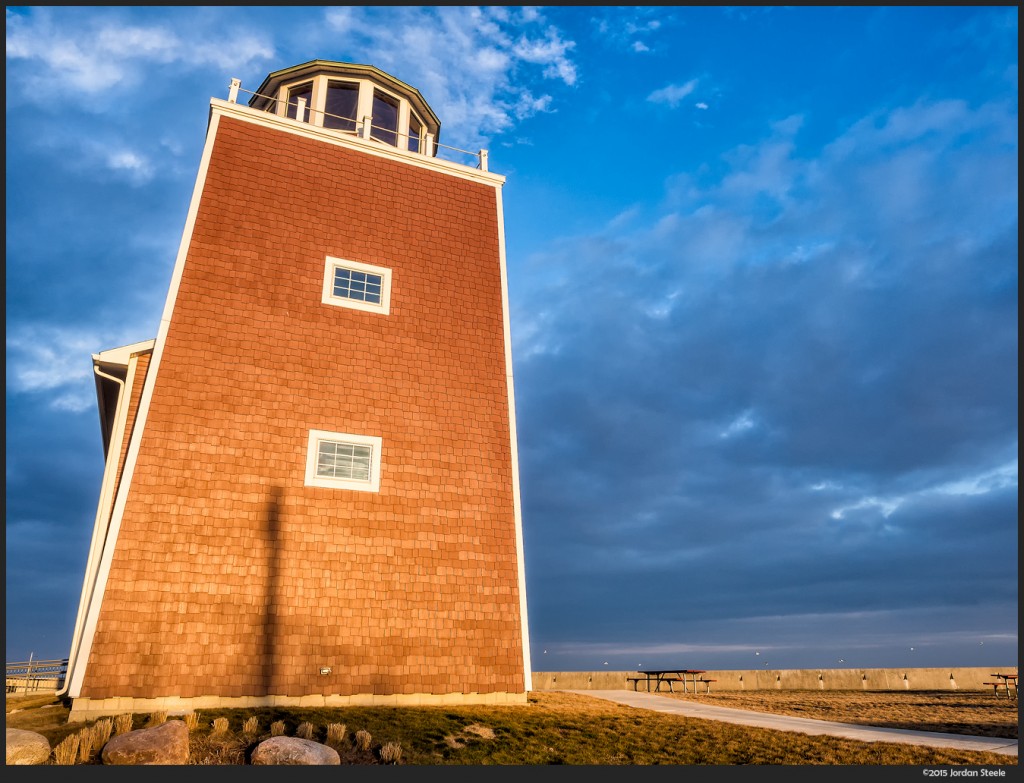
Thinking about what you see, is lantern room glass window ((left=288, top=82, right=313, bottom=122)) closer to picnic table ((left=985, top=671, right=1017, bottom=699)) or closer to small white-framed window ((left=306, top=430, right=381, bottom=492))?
small white-framed window ((left=306, top=430, right=381, bottom=492))

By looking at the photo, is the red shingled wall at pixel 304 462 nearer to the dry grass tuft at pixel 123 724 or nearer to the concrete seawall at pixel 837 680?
the dry grass tuft at pixel 123 724

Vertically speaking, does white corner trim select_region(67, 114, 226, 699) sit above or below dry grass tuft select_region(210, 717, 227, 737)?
above

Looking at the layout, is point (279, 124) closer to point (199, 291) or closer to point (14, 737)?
point (199, 291)

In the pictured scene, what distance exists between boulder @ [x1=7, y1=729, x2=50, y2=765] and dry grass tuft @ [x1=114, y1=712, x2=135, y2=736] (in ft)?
2.59

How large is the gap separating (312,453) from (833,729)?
31.1 ft

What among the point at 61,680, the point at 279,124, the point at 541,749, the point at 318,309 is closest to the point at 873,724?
the point at 541,749

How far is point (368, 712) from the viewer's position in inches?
420

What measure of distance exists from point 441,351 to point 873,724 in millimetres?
10103

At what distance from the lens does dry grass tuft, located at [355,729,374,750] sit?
8812mm

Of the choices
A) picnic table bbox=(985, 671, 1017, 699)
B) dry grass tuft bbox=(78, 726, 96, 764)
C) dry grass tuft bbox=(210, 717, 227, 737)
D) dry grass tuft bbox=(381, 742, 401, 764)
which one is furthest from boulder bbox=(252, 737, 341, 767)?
picnic table bbox=(985, 671, 1017, 699)

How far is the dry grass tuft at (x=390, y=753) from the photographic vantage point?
8.34 m

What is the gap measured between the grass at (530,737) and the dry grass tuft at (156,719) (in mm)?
153

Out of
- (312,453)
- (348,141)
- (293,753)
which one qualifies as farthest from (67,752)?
(348,141)

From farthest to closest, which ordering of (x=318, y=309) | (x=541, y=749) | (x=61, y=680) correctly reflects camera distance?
(x=61, y=680) → (x=318, y=309) → (x=541, y=749)
